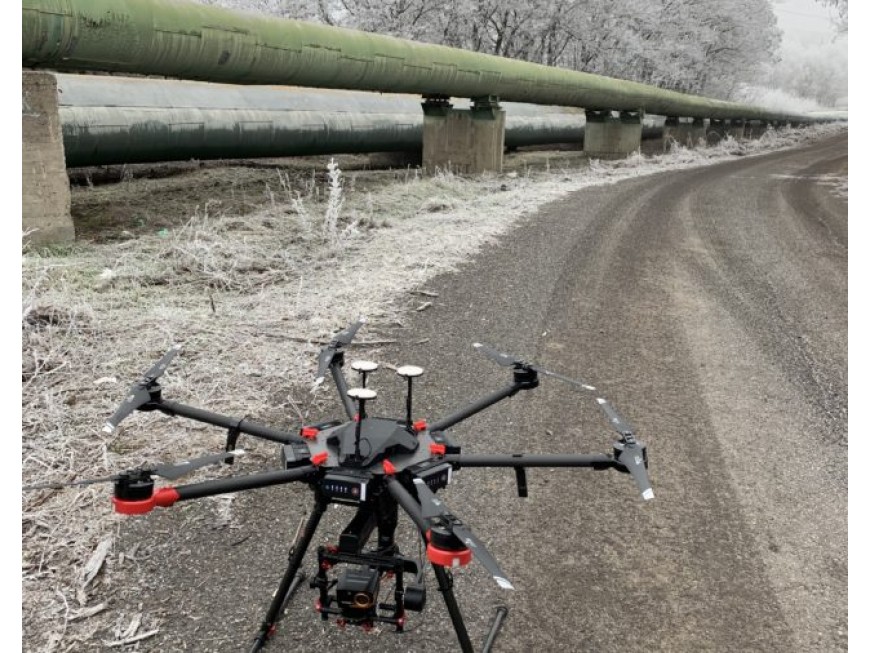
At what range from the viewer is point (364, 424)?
3244mm

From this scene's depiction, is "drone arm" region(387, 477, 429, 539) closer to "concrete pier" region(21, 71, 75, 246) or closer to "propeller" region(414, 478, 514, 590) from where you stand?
"propeller" region(414, 478, 514, 590)

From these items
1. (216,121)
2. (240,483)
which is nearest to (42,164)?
(216,121)

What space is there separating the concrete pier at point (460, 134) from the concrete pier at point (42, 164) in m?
13.6

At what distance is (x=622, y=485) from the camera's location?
5.92 meters

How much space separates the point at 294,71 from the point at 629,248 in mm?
8436

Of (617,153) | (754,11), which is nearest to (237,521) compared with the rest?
(617,153)

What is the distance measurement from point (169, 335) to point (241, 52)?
7895 mm

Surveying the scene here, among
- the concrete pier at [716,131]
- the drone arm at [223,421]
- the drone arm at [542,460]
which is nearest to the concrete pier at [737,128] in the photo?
the concrete pier at [716,131]

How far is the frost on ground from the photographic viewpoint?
181 inches

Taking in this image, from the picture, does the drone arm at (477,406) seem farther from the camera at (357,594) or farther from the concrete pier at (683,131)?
the concrete pier at (683,131)

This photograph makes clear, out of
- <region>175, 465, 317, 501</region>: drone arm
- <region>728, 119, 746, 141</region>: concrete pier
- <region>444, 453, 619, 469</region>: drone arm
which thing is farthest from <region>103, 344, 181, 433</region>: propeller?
<region>728, 119, 746, 141</region>: concrete pier

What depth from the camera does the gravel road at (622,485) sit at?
14.1 feet

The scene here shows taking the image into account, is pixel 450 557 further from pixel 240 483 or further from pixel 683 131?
pixel 683 131

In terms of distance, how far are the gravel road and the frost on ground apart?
46cm
